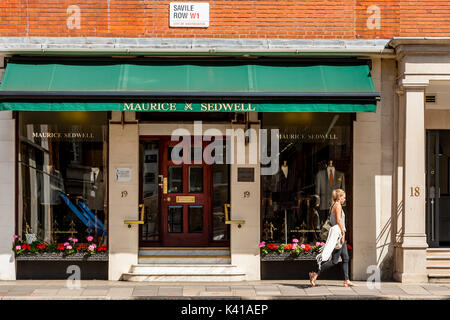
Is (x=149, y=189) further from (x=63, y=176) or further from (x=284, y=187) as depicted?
(x=284, y=187)

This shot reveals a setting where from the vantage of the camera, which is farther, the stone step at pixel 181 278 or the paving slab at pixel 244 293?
the stone step at pixel 181 278

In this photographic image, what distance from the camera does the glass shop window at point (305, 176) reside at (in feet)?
43.9

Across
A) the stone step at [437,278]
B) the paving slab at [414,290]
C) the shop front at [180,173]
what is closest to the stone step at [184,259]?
the shop front at [180,173]

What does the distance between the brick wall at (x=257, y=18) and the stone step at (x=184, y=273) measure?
4.62 metres

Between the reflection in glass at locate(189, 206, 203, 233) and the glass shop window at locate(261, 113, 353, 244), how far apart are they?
4.28 feet

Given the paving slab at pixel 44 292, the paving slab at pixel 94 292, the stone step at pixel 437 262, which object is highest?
the stone step at pixel 437 262

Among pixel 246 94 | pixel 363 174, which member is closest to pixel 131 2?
pixel 246 94

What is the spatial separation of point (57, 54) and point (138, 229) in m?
3.82

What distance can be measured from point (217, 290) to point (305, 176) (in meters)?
3.19

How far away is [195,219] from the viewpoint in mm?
13656

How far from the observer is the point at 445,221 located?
15.0 meters

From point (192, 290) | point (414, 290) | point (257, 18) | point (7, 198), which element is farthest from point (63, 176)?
point (414, 290)

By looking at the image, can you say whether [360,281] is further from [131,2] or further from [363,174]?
[131,2]

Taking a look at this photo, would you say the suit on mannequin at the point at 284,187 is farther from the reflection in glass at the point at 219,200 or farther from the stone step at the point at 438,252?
the stone step at the point at 438,252
